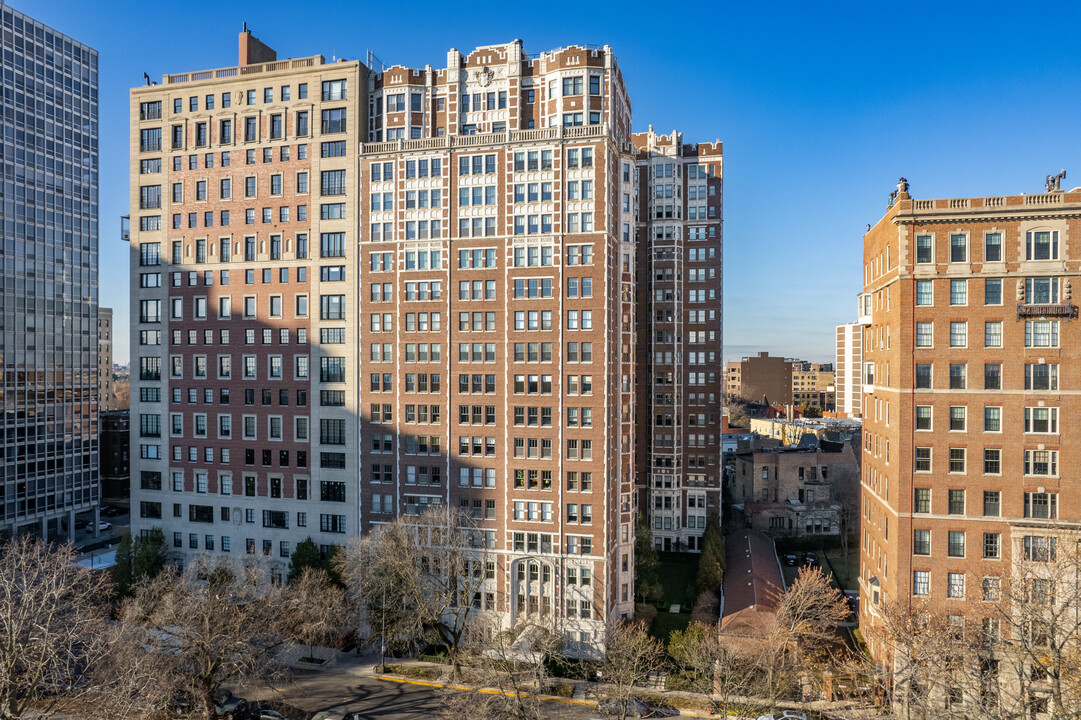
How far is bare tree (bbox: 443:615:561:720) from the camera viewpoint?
167ft

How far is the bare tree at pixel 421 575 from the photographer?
65562 millimetres

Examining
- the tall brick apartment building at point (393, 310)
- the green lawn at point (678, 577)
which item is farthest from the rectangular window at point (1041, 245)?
the green lawn at point (678, 577)

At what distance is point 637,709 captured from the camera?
2200 inches

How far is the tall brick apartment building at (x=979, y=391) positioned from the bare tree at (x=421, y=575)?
41.6 meters

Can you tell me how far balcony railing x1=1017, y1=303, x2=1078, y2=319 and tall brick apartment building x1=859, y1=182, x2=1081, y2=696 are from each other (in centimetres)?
8

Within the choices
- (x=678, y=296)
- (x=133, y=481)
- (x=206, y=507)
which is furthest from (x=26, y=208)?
(x=678, y=296)

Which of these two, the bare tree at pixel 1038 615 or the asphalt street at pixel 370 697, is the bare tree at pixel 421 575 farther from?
the bare tree at pixel 1038 615

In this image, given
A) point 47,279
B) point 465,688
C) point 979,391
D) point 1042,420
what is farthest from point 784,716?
point 47,279

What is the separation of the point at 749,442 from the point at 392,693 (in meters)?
112

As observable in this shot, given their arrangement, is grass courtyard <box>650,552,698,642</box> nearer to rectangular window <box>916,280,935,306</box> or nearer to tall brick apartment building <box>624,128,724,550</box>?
tall brick apartment building <box>624,128,724,550</box>

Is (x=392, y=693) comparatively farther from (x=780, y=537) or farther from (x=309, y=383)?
(x=780, y=537)

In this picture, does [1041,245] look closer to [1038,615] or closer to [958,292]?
[958,292]

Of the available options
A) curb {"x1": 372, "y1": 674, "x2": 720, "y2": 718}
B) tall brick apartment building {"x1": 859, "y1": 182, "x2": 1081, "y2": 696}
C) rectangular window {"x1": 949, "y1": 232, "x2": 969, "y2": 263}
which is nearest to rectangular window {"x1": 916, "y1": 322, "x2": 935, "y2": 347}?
tall brick apartment building {"x1": 859, "y1": 182, "x2": 1081, "y2": 696}

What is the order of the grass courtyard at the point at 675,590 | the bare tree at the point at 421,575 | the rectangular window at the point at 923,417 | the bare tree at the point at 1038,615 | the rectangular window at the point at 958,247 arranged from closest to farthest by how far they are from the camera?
the bare tree at the point at 1038,615, the rectangular window at the point at 958,247, the rectangular window at the point at 923,417, the bare tree at the point at 421,575, the grass courtyard at the point at 675,590
